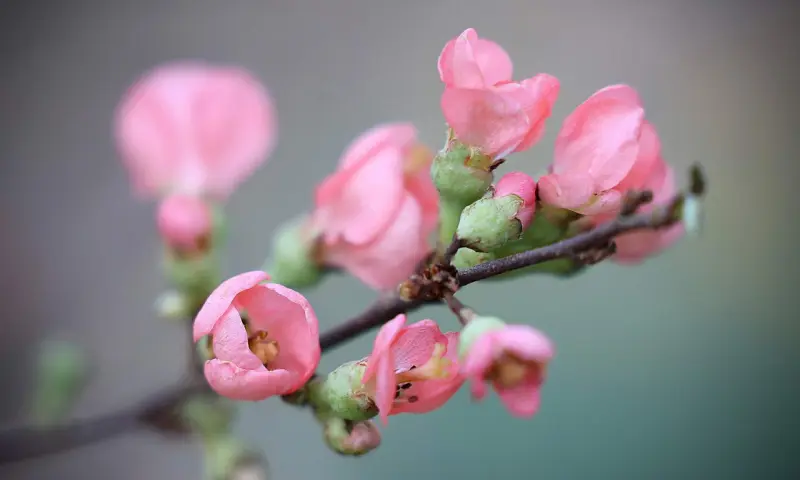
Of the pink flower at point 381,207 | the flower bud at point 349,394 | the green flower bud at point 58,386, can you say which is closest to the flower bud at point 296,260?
the pink flower at point 381,207

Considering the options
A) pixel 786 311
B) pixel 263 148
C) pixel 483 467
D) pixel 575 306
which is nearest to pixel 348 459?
pixel 483 467

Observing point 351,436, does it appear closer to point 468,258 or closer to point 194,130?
point 468,258

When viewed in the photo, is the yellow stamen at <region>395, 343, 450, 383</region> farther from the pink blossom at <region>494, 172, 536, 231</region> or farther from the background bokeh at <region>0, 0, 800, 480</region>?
the background bokeh at <region>0, 0, 800, 480</region>

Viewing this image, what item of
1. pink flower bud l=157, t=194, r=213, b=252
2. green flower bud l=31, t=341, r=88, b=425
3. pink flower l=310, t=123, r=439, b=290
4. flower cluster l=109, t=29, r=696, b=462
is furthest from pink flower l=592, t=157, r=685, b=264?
green flower bud l=31, t=341, r=88, b=425

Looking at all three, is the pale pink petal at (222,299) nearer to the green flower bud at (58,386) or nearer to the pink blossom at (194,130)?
the pink blossom at (194,130)

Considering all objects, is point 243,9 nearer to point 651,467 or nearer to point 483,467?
point 483,467

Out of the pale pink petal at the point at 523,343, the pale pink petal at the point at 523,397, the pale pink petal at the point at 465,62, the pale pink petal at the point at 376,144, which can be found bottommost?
the pale pink petal at the point at 523,397

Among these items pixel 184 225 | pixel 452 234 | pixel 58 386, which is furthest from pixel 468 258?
pixel 58 386
